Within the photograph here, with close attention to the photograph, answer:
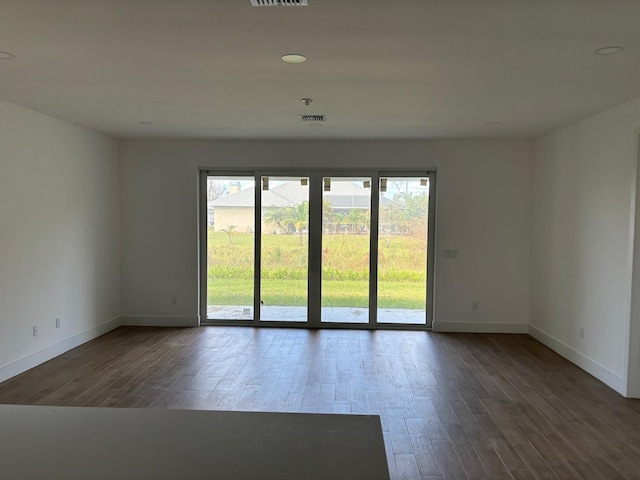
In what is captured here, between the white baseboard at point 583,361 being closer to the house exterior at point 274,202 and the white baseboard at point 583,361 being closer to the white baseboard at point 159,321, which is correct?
the house exterior at point 274,202

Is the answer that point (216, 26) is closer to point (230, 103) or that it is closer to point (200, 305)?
point (230, 103)

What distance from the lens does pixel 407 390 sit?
444 cm

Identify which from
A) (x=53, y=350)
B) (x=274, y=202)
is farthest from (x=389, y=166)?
(x=53, y=350)

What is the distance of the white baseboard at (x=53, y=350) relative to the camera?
15.4 ft

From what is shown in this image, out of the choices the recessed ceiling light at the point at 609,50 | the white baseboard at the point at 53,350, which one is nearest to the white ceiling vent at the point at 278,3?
the recessed ceiling light at the point at 609,50

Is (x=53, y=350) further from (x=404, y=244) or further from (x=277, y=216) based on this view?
(x=404, y=244)

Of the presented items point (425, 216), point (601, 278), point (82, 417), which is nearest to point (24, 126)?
point (82, 417)

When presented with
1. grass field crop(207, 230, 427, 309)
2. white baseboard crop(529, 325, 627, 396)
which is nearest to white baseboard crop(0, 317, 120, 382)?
grass field crop(207, 230, 427, 309)

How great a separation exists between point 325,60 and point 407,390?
3.02m

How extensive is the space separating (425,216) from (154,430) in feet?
Result: 19.7

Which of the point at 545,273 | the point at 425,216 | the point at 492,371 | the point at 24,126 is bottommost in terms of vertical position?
the point at 492,371

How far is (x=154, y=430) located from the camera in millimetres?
1310

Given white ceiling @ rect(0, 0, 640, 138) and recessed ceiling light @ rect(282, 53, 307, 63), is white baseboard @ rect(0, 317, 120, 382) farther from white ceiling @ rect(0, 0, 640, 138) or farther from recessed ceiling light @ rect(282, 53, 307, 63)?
recessed ceiling light @ rect(282, 53, 307, 63)

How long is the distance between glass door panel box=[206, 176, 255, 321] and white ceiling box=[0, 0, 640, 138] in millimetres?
1710
